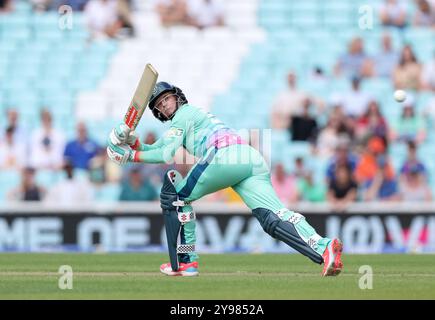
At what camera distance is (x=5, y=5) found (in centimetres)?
2212

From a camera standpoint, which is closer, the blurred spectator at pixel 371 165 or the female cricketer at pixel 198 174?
the female cricketer at pixel 198 174

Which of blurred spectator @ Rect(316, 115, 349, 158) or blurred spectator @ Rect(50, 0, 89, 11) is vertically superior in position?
blurred spectator @ Rect(50, 0, 89, 11)

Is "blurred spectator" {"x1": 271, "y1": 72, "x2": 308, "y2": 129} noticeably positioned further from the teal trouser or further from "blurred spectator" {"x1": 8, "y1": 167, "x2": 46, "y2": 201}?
the teal trouser

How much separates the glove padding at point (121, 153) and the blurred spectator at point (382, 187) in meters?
7.17

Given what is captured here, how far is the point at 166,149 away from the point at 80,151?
8268mm

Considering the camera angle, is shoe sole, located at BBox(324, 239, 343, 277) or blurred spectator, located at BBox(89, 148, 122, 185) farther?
blurred spectator, located at BBox(89, 148, 122, 185)

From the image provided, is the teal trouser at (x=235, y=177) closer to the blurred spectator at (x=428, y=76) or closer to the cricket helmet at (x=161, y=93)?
the cricket helmet at (x=161, y=93)

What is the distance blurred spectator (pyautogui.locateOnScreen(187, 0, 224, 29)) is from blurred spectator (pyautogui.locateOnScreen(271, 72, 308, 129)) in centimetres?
290

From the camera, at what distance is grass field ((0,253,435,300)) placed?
880cm

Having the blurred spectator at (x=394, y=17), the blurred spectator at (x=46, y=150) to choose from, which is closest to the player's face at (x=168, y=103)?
the blurred spectator at (x=46, y=150)

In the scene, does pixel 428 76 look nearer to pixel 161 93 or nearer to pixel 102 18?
pixel 102 18

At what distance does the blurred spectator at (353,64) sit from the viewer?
→ 1973 cm

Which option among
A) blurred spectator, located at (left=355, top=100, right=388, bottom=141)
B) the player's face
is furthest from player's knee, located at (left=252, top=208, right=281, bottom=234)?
blurred spectator, located at (left=355, top=100, right=388, bottom=141)
